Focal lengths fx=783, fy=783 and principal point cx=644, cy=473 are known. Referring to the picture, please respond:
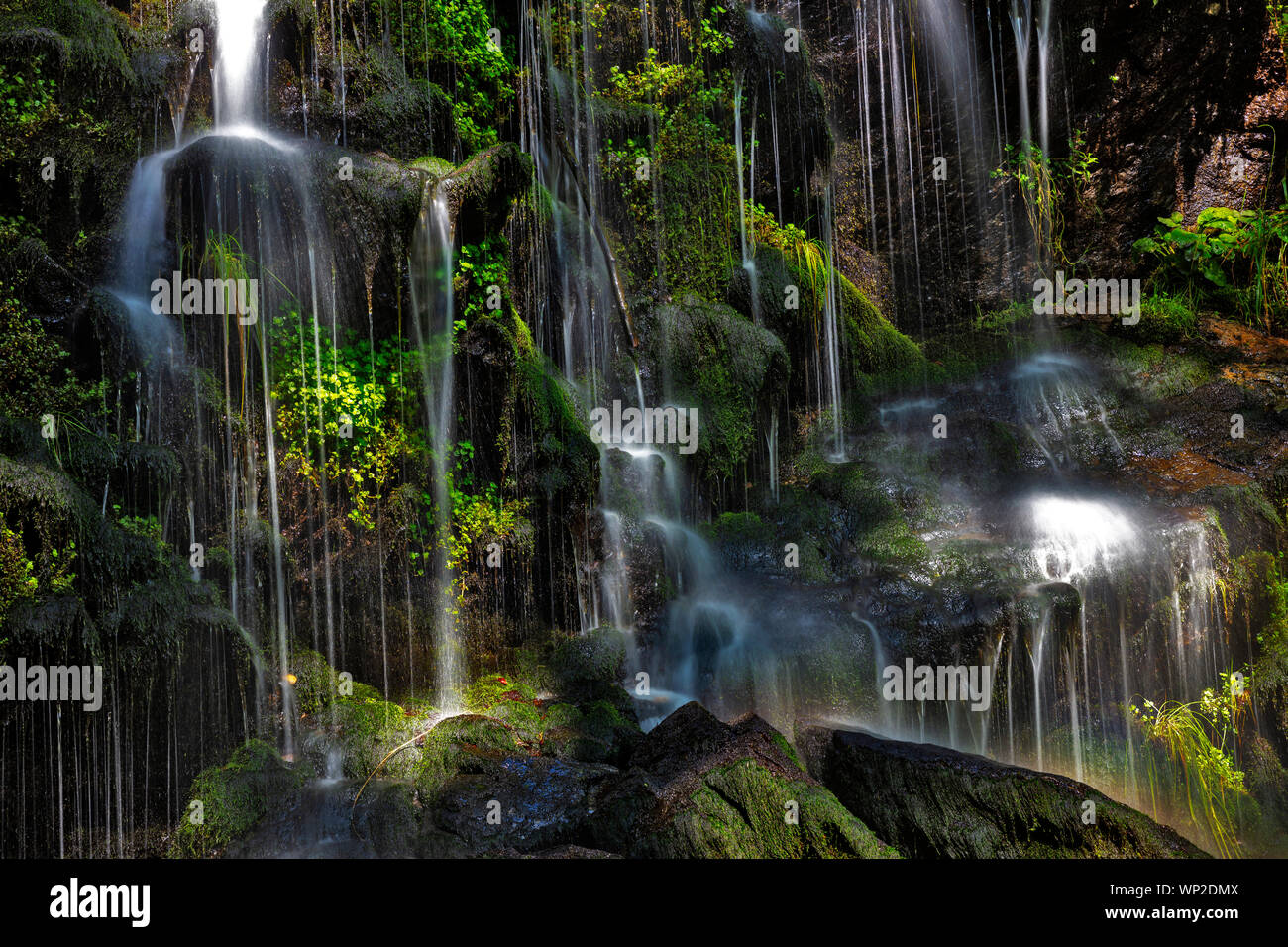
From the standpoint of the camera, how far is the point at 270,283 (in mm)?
7566

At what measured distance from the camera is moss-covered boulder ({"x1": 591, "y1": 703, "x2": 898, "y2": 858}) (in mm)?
4477

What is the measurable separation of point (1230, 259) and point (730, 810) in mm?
11696

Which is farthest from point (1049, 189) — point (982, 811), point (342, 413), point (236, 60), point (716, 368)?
point (236, 60)

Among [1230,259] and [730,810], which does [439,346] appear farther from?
[1230,259]

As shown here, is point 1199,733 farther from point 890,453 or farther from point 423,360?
point 423,360

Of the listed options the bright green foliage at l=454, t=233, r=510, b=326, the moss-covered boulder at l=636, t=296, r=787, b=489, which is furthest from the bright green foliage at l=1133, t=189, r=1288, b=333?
the bright green foliage at l=454, t=233, r=510, b=326

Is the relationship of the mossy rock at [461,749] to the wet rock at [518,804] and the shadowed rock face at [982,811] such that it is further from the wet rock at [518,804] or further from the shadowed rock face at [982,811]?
the shadowed rock face at [982,811]

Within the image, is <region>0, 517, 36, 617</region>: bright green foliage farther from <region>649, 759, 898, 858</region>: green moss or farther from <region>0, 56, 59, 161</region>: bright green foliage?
<region>0, 56, 59, 161</region>: bright green foliage
